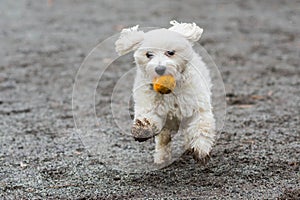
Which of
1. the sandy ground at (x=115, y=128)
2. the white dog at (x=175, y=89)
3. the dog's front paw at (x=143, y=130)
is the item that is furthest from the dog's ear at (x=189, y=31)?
the sandy ground at (x=115, y=128)

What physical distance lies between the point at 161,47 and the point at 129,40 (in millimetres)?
330

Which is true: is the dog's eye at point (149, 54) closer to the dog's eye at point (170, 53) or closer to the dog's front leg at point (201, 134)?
the dog's eye at point (170, 53)

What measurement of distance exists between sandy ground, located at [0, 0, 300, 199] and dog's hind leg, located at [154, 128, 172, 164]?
0.32 ft

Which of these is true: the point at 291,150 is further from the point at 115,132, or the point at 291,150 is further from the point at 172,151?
the point at 115,132

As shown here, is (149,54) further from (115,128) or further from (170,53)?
(115,128)

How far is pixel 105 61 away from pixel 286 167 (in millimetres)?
4945

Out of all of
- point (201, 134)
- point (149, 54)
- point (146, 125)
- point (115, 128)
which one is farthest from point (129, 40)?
point (115, 128)

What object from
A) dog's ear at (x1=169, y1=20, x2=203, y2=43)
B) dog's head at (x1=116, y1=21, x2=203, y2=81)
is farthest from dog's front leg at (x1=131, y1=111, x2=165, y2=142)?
dog's ear at (x1=169, y1=20, x2=203, y2=43)

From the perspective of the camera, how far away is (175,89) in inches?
181

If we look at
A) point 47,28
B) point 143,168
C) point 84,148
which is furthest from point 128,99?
point 47,28

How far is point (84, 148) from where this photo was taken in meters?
5.75

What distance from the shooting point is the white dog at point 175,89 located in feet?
14.3

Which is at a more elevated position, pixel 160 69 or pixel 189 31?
pixel 189 31

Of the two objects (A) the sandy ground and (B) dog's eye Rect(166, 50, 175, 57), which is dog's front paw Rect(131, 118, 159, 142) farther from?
(B) dog's eye Rect(166, 50, 175, 57)
